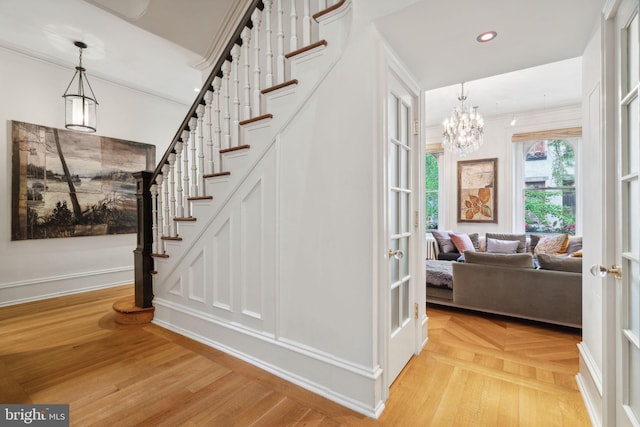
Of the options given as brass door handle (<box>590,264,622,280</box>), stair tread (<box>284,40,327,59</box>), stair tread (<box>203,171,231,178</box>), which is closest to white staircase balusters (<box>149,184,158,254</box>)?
stair tread (<box>203,171,231,178</box>)

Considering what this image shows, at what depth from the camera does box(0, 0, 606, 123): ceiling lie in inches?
60.0

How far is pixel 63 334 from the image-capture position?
2729mm

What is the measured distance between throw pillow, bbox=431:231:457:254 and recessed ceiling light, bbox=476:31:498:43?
435 centimetres

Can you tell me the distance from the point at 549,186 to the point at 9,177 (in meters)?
8.28

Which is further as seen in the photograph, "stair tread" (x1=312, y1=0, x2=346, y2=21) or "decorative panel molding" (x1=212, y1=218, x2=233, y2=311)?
"decorative panel molding" (x1=212, y1=218, x2=233, y2=311)

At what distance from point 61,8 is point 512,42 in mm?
3864

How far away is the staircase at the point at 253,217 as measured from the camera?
1.85 m

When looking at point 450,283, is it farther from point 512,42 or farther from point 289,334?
point 512,42

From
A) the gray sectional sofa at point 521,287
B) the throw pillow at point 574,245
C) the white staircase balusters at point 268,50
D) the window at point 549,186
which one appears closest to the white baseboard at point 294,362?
the white staircase balusters at point 268,50

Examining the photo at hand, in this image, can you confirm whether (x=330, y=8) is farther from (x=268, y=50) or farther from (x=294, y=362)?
(x=294, y=362)

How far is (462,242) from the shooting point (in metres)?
5.38

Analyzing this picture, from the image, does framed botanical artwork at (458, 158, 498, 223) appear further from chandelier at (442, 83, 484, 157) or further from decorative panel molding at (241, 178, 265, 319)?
decorative panel molding at (241, 178, 265, 319)

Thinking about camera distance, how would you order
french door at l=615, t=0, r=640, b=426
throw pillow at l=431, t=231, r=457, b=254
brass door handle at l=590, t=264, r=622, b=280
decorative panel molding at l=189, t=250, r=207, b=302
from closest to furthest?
1. french door at l=615, t=0, r=640, b=426
2. brass door handle at l=590, t=264, r=622, b=280
3. decorative panel molding at l=189, t=250, r=207, b=302
4. throw pillow at l=431, t=231, r=457, b=254

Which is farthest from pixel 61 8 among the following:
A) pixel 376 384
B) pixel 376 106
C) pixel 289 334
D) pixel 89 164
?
pixel 376 384
